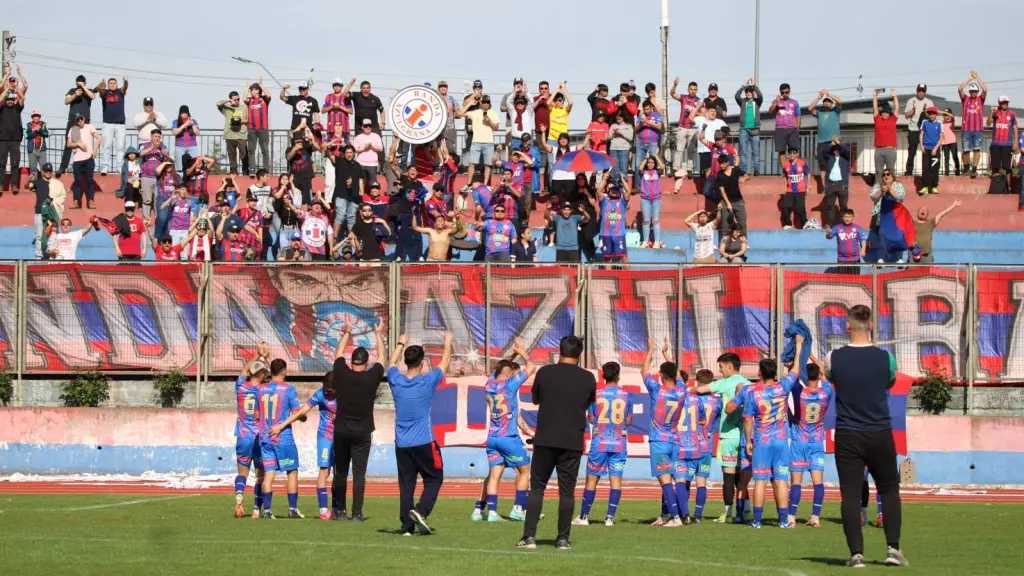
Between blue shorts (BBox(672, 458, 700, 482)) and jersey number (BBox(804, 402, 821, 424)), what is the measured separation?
1379 millimetres

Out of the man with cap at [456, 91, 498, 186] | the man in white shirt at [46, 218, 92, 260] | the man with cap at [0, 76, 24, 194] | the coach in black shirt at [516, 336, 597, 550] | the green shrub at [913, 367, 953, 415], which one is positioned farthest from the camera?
the man with cap at [0, 76, 24, 194]

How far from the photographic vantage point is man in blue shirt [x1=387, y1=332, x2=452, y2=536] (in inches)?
536

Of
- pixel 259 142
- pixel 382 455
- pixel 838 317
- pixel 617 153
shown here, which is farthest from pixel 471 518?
pixel 259 142

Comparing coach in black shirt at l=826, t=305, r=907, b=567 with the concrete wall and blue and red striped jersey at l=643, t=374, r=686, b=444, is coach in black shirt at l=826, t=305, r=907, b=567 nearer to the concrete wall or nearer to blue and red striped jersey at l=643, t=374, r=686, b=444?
blue and red striped jersey at l=643, t=374, r=686, b=444

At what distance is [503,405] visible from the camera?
15.7m

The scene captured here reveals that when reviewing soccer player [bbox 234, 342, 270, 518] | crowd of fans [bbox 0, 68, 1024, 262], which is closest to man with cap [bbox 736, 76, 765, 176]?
crowd of fans [bbox 0, 68, 1024, 262]

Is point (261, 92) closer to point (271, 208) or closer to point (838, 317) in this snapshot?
point (271, 208)

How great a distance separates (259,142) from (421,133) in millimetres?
4788

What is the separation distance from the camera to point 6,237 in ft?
97.9

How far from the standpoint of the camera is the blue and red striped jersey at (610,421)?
15.6 metres

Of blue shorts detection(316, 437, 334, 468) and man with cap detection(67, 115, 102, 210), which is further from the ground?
man with cap detection(67, 115, 102, 210)

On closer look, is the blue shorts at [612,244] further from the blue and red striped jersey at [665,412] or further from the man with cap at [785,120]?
the blue and red striped jersey at [665,412]

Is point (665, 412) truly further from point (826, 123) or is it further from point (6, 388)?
point (826, 123)

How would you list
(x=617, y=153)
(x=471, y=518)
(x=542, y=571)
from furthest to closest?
(x=617, y=153)
(x=471, y=518)
(x=542, y=571)
